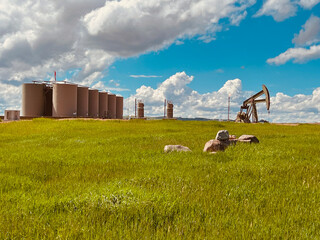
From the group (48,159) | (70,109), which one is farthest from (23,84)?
(48,159)

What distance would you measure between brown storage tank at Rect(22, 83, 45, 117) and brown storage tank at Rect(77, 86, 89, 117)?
31.7ft

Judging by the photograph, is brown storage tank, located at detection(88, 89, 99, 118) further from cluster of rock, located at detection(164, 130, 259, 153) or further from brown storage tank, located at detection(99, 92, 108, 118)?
cluster of rock, located at detection(164, 130, 259, 153)

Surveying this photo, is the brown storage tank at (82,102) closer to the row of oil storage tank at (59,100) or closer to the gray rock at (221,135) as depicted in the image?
the row of oil storage tank at (59,100)

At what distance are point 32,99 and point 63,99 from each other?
10.1 metres

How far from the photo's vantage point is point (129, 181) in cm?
664

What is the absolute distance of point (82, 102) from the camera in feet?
237

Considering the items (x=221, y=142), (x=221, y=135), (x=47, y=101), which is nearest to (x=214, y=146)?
(x=221, y=142)

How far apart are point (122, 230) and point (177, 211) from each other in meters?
1.23

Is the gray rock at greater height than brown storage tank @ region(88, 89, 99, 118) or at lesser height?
lesser

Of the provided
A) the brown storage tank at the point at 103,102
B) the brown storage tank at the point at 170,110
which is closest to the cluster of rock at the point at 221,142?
the brown storage tank at the point at 103,102

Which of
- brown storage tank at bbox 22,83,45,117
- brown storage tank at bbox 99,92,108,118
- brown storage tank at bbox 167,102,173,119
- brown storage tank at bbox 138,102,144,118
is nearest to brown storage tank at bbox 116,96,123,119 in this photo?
brown storage tank at bbox 138,102,144,118

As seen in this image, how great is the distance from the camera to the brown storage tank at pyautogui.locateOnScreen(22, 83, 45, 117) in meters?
67.6

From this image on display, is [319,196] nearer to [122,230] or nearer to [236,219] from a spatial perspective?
[236,219]

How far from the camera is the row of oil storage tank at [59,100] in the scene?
6450 cm
